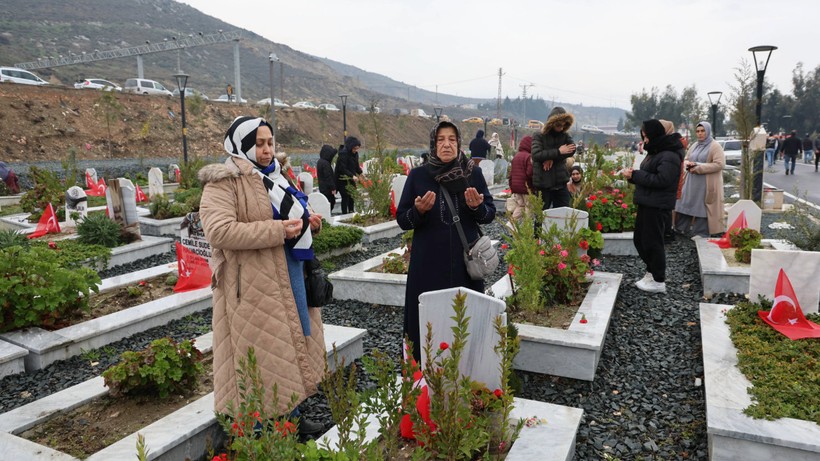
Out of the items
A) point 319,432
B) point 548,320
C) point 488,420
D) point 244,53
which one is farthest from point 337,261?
point 244,53

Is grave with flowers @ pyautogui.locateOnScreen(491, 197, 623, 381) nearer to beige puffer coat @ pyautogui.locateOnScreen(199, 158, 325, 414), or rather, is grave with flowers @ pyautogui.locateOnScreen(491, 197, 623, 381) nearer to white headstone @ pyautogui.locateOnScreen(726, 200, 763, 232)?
beige puffer coat @ pyautogui.locateOnScreen(199, 158, 325, 414)

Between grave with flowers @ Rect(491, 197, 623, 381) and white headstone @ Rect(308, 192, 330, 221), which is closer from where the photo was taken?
grave with flowers @ Rect(491, 197, 623, 381)

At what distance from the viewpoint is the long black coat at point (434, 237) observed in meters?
3.39

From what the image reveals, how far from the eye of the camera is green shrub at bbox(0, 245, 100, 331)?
4426 mm

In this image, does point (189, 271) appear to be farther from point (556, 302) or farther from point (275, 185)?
point (556, 302)

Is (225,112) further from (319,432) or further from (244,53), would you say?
(244,53)

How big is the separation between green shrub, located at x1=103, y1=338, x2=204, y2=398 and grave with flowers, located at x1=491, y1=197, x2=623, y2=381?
2403 mm

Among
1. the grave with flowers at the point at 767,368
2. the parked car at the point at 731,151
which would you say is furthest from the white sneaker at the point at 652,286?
the parked car at the point at 731,151

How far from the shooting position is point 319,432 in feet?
10.6

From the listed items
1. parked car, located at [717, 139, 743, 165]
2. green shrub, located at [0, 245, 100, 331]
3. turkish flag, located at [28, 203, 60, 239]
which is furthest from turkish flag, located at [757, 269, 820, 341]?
parked car, located at [717, 139, 743, 165]

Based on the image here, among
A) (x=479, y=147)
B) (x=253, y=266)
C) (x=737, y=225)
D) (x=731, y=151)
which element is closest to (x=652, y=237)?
(x=737, y=225)

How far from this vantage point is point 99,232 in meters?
7.62

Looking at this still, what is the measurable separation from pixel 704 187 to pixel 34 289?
846 cm

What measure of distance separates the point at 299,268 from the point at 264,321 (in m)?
0.39
